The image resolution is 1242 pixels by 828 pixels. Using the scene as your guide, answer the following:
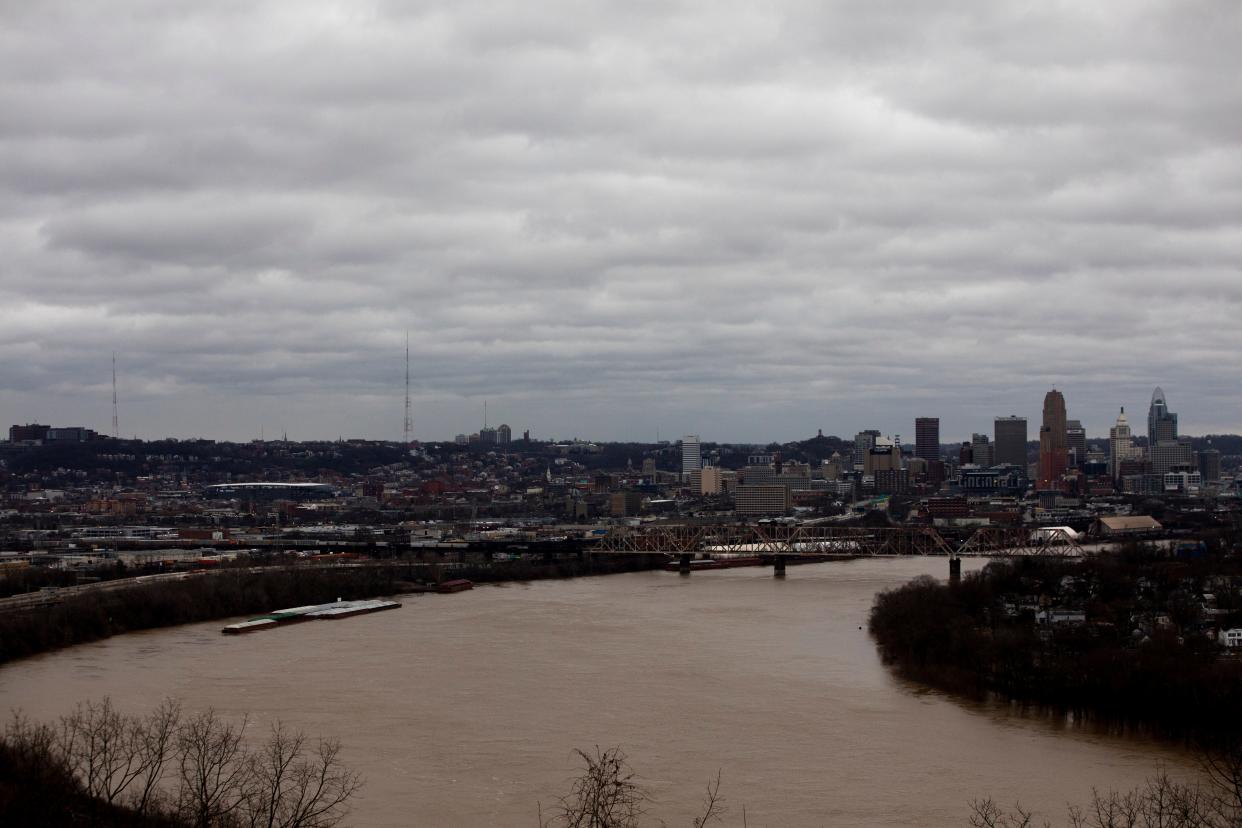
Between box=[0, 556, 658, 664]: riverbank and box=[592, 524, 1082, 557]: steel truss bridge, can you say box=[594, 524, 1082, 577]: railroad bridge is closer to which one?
box=[592, 524, 1082, 557]: steel truss bridge

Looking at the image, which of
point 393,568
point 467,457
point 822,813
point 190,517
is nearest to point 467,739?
point 822,813

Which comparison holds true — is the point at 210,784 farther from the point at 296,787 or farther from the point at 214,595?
the point at 214,595

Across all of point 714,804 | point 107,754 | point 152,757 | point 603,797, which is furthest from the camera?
point 714,804

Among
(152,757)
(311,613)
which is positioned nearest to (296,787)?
(152,757)

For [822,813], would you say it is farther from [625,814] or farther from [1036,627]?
[1036,627]

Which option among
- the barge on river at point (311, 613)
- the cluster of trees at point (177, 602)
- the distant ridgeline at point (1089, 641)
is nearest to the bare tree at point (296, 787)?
the distant ridgeline at point (1089, 641)

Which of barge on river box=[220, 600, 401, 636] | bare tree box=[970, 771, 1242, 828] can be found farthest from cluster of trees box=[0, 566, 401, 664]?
bare tree box=[970, 771, 1242, 828]
